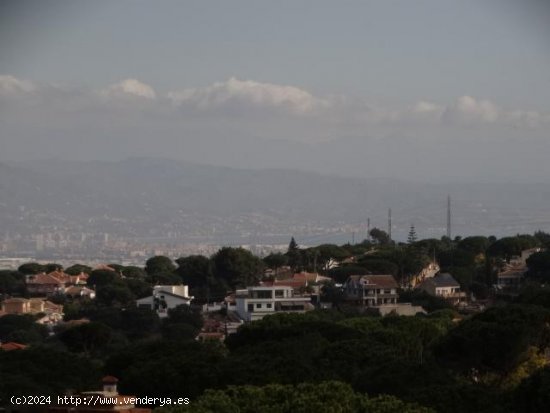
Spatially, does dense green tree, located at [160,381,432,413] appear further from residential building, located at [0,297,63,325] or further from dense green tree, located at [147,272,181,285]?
dense green tree, located at [147,272,181,285]

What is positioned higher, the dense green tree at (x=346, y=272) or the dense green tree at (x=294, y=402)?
the dense green tree at (x=346, y=272)

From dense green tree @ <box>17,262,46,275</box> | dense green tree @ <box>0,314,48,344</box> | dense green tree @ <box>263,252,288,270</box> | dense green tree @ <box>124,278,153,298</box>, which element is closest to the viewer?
dense green tree @ <box>0,314,48,344</box>

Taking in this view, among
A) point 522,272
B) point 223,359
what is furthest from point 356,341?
point 522,272

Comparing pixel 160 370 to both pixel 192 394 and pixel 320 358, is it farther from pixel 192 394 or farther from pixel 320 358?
pixel 320 358

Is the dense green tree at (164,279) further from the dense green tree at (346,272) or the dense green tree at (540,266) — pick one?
the dense green tree at (540,266)

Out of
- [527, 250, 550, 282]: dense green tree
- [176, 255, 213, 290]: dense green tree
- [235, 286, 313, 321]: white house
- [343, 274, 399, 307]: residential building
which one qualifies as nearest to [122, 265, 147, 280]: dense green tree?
[176, 255, 213, 290]: dense green tree

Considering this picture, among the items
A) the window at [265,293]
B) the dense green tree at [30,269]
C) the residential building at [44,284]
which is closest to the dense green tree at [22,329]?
the window at [265,293]

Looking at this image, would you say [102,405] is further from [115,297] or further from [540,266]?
[540,266]
